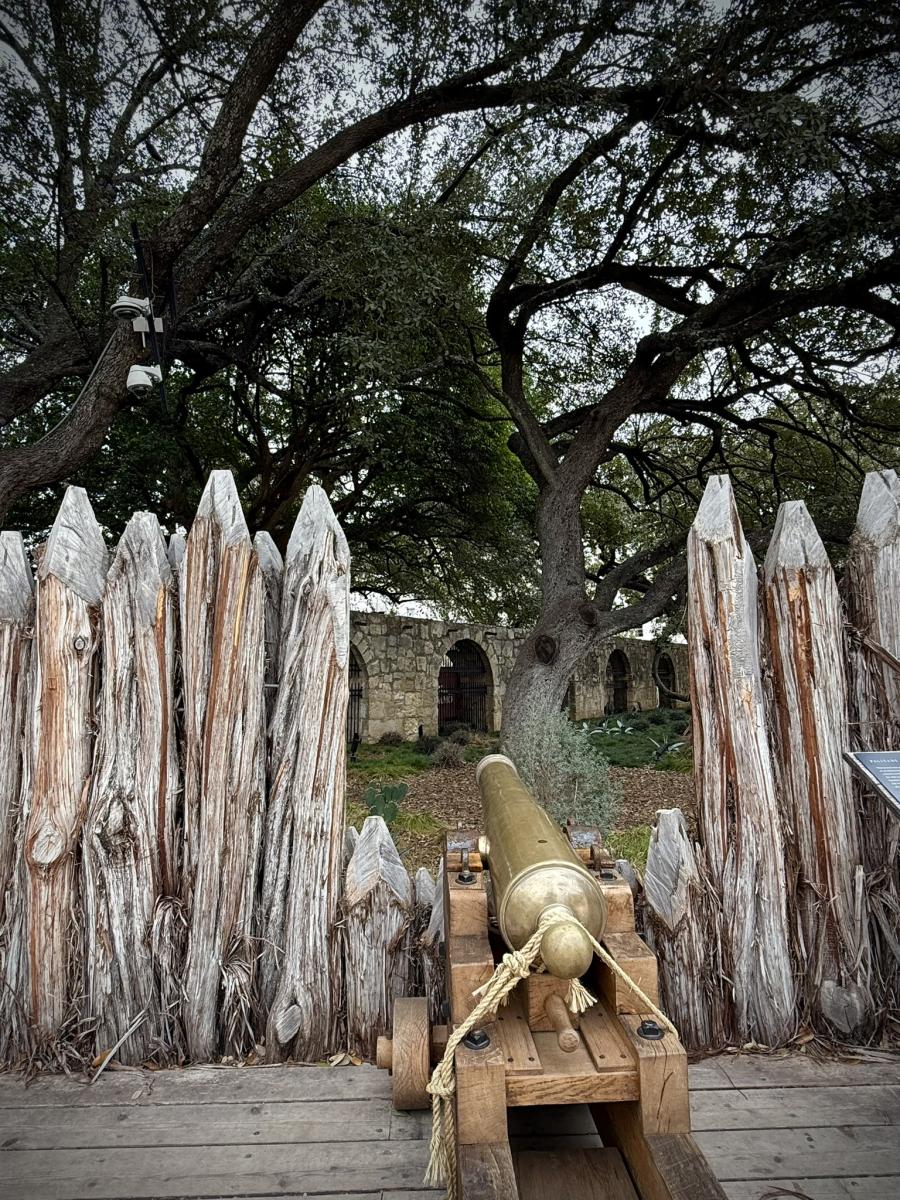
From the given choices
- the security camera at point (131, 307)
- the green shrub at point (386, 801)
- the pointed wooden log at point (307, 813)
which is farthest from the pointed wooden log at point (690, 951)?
the security camera at point (131, 307)

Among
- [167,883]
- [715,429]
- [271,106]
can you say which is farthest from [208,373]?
[167,883]

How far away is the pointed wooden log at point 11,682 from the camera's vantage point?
2.44 metres

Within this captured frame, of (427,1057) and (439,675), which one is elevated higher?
(439,675)

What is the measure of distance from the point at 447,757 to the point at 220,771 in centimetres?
1035

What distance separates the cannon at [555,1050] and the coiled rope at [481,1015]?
1 cm

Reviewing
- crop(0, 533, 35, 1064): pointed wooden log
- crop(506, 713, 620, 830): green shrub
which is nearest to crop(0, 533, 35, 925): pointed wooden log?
crop(0, 533, 35, 1064): pointed wooden log

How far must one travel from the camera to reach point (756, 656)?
8.25ft

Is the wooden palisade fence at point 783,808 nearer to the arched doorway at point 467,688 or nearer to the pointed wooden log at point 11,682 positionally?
the pointed wooden log at point 11,682

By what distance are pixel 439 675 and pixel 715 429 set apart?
893 cm

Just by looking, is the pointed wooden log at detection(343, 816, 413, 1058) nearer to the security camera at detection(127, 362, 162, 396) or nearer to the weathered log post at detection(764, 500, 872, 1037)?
the weathered log post at detection(764, 500, 872, 1037)

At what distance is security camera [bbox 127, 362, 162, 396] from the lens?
5.30 meters

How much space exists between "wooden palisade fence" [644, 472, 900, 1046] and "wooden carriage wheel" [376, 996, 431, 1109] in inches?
34.7

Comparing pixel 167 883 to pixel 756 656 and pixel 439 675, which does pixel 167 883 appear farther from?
pixel 439 675

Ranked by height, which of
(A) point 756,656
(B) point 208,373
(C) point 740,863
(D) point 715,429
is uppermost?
(B) point 208,373
